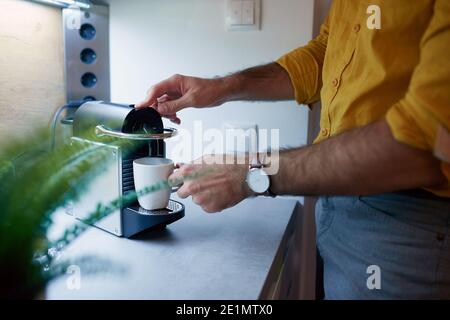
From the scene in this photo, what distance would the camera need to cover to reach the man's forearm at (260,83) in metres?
0.92

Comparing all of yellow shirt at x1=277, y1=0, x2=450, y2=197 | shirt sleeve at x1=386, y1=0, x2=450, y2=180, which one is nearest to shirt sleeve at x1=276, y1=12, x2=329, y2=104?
yellow shirt at x1=277, y1=0, x2=450, y2=197

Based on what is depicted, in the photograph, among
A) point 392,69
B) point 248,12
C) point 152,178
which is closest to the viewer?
point 392,69

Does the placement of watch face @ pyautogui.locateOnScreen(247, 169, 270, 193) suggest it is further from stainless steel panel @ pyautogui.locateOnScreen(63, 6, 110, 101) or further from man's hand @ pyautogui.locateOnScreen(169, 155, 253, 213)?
stainless steel panel @ pyautogui.locateOnScreen(63, 6, 110, 101)

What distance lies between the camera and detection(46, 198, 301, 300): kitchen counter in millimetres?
571

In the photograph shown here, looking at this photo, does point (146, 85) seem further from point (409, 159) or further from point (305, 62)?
point (409, 159)

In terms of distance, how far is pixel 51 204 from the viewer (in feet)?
1.89

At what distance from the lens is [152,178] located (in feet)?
2.30

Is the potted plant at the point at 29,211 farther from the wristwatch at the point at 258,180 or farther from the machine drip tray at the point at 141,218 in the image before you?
the wristwatch at the point at 258,180

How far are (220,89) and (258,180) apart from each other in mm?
332

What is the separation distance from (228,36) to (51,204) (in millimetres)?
652

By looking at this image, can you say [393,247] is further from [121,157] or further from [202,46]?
[202,46]

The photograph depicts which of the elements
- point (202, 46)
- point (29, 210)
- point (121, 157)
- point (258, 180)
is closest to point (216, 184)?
point (258, 180)

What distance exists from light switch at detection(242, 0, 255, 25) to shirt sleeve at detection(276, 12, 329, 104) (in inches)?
5.7
